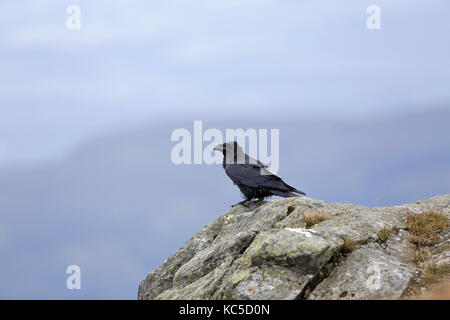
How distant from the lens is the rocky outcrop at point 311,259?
380 inches

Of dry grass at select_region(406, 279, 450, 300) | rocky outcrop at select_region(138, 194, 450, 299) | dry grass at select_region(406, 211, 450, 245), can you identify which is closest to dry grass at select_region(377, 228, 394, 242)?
rocky outcrop at select_region(138, 194, 450, 299)

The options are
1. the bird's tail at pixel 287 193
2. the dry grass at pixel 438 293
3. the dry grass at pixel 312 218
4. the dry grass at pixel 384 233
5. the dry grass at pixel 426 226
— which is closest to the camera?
the dry grass at pixel 438 293

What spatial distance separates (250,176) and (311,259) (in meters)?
6.78

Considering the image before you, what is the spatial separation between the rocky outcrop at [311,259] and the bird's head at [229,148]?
176 inches

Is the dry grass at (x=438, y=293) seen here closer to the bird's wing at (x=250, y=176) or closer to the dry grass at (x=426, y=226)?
the dry grass at (x=426, y=226)

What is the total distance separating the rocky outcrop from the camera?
9.66 meters

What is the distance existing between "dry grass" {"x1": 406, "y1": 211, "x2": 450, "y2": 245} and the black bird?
145 inches

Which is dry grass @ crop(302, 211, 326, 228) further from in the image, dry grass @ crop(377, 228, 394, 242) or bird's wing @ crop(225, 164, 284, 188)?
bird's wing @ crop(225, 164, 284, 188)

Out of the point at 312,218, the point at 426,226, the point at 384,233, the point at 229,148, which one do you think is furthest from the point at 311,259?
the point at 229,148

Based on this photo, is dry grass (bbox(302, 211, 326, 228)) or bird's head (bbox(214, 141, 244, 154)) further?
bird's head (bbox(214, 141, 244, 154))

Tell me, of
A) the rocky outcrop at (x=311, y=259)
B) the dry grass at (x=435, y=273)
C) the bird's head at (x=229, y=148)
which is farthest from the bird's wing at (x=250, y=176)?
the dry grass at (x=435, y=273)

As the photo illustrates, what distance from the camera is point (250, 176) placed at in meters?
16.4
